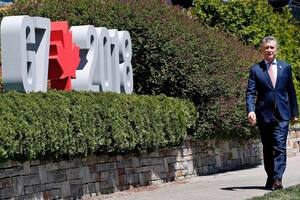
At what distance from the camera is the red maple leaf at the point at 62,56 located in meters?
10.7

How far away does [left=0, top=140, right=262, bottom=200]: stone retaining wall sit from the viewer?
8.69 metres

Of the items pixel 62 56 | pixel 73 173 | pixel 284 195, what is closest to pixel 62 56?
pixel 62 56

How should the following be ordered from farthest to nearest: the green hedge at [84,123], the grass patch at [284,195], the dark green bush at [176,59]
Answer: the dark green bush at [176,59]
the grass patch at [284,195]
the green hedge at [84,123]

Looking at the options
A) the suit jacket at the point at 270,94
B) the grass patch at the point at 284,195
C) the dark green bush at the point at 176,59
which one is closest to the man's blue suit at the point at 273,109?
the suit jacket at the point at 270,94

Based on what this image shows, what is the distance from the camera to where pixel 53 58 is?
1066 centimetres

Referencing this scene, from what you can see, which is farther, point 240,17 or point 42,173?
point 240,17

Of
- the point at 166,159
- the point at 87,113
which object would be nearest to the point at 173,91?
the point at 166,159

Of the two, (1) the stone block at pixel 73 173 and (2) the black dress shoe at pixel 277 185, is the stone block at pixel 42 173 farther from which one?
(2) the black dress shoe at pixel 277 185

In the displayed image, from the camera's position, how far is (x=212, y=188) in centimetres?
1044

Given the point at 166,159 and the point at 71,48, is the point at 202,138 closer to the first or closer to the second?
the point at 166,159

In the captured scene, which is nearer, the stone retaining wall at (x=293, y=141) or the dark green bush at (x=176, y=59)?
the dark green bush at (x=176, y=59)

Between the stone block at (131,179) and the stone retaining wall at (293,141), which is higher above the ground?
the stone retaining wall at (293,141)

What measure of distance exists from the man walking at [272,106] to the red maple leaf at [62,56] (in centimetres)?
268

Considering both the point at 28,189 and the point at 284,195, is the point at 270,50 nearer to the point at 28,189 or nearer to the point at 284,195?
the point at 284,195
